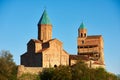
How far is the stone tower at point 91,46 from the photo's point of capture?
8444 cm

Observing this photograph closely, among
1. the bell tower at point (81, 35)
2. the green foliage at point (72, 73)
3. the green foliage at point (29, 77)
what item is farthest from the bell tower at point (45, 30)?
the bell tower at point (81, 35)

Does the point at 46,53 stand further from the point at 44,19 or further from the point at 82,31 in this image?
the point at 82,31

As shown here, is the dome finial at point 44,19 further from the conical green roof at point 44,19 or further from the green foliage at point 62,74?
the green foliage at point 62,74

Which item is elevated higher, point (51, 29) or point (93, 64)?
point (51, 29)

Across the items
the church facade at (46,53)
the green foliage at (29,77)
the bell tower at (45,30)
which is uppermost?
the bell tower at (45,30)

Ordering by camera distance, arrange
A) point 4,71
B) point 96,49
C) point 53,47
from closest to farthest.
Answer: point 4,71, point 53,47, point 96,49

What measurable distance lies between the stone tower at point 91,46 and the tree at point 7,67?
23.2 meters

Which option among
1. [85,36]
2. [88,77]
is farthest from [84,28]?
[88,77]

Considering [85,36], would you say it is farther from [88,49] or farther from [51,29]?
[51,29]

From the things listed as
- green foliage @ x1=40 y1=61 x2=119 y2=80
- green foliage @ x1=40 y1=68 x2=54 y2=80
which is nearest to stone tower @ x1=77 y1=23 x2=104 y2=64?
green foliage @ x1=40 y1=61 x2=119 y2=80

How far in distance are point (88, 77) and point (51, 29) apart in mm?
14130

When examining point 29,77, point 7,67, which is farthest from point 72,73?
point 7,67

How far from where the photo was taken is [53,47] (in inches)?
2837

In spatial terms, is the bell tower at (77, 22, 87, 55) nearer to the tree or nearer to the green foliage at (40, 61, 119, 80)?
the green foliage at (40, 61, 119, 80)
